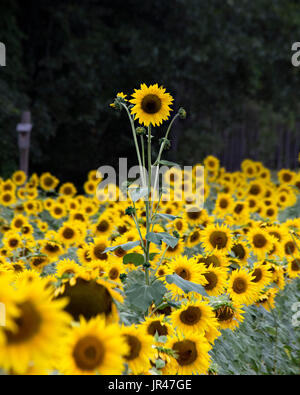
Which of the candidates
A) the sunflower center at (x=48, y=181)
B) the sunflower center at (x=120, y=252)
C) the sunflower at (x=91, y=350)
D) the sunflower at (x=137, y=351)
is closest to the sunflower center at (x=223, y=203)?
the sunflower center at (x=120, y=252)

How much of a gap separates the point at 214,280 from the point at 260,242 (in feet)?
3.55

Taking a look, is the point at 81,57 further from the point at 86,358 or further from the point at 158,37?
the point at 86,358

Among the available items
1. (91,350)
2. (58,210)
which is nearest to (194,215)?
(58,210)

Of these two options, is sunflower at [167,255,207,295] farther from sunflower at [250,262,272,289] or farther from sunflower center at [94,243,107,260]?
sunflower center at [94,243,107,260]

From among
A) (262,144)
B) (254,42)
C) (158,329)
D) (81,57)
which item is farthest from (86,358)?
(262,144)

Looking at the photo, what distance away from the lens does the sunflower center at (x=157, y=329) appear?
1.60 metres

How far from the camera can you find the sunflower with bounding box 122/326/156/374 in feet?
3.90

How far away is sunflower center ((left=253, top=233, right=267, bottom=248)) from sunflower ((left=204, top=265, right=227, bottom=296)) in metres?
1.06

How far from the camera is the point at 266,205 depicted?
4793mm

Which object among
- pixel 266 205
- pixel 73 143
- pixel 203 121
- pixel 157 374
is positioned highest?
pixel 203 121

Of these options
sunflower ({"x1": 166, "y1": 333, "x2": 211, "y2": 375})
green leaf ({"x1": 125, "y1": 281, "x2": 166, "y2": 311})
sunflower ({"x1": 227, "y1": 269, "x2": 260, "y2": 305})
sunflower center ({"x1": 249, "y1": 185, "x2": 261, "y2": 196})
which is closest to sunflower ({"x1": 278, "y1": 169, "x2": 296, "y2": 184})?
sunflower center ({"x1": 249, "y1": 185, "x2": 261, "y2": 196})

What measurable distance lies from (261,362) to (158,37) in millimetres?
8816

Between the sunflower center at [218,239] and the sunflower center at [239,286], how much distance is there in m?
0.54

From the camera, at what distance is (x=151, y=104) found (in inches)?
77.6
